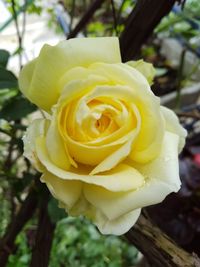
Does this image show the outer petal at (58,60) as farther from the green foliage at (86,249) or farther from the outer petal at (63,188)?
the green foliage at (86,249)

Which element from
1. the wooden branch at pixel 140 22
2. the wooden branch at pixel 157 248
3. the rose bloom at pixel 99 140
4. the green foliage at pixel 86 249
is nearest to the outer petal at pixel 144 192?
the rose bloom at pixel 99 140

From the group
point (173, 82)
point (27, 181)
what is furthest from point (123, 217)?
point (173, 82)

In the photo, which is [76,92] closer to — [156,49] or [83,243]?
[83,243]

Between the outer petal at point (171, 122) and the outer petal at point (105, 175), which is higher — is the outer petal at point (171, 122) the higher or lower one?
the lower one

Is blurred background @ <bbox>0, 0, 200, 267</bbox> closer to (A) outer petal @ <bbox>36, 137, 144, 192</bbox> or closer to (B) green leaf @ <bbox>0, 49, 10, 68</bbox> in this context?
(B) green leaf @ <bbox>0, 49, 10, 68</bbox>

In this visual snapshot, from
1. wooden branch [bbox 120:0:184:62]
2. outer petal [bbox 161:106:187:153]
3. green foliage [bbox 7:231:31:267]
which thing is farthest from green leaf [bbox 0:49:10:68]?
green foliage [bbox 7:231:31:267]

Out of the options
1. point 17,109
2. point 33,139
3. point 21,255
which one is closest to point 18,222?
point 17,109
